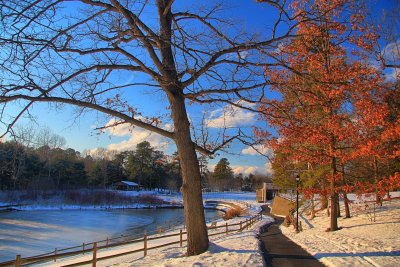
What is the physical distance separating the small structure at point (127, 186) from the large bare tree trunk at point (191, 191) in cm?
8891

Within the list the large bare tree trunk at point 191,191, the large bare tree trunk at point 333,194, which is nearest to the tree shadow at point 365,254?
the large bare tree trunk at point 191,191

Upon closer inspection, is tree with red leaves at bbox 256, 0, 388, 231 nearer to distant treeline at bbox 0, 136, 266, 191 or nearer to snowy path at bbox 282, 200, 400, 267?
snowy path at bbox 282, 200, 400, 267

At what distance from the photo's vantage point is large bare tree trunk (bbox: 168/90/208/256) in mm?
9312

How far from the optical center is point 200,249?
9.34 meters

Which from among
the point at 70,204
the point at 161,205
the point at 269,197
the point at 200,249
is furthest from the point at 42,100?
the point at 269,197

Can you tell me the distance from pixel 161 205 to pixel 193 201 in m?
66.3

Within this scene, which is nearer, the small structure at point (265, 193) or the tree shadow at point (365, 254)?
the tree shadow at point (365, 254)

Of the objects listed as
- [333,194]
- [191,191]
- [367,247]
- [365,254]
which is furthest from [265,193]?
[191,191]

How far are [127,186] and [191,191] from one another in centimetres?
9203

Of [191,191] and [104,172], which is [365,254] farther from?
[104,172]

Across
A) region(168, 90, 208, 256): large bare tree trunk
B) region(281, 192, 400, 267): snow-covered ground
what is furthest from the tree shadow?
region(168, 90, 208, 256): large bare tree trunk

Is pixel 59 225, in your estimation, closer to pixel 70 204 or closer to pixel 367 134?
pixel 70 204

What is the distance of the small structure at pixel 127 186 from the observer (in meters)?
96.3

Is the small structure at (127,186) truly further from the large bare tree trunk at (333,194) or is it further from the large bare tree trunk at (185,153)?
the large bare tree trunk at (185,153)
